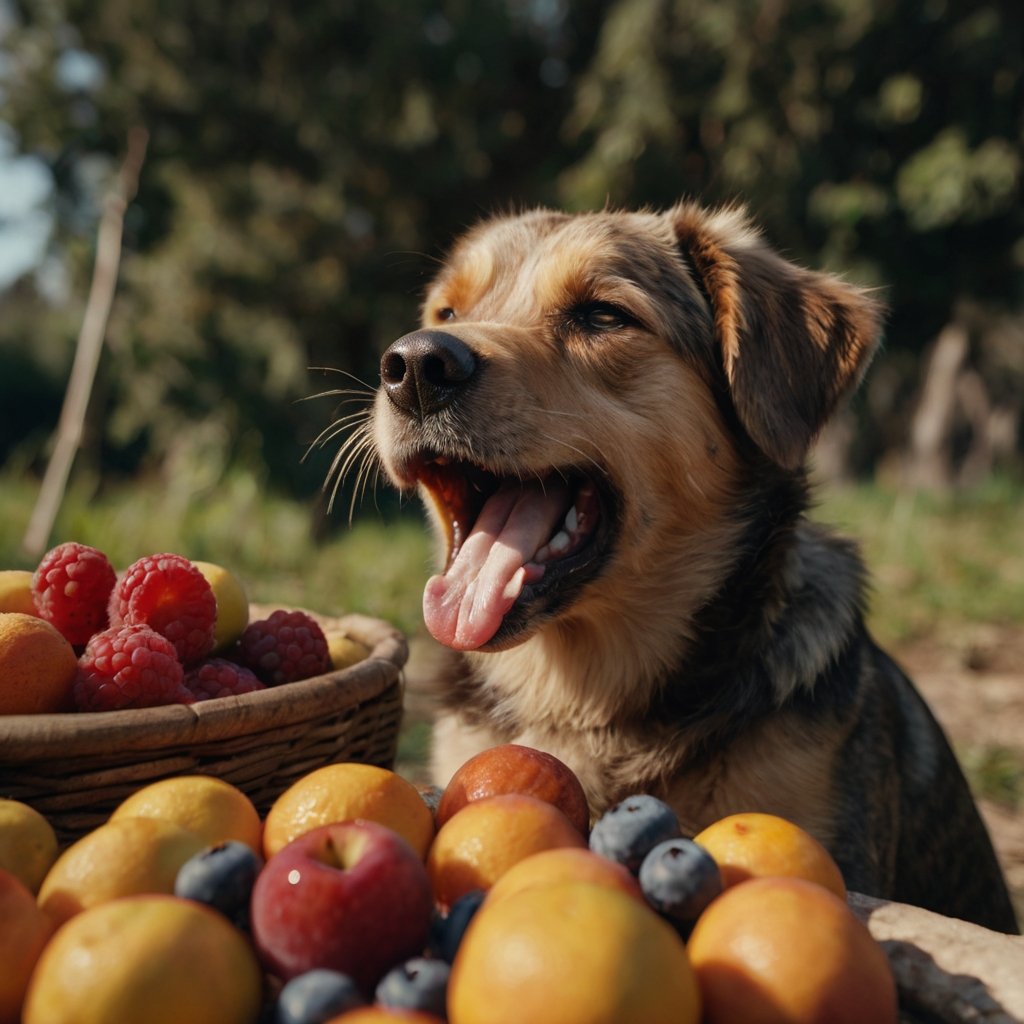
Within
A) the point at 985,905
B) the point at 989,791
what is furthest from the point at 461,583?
the point at 989,791

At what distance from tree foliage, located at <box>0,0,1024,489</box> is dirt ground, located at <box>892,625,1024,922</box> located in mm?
8168

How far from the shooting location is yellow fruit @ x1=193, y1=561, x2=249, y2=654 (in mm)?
3010

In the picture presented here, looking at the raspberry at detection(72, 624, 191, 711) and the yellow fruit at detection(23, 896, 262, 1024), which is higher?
the yellow fruit at detection(23, 896, 262, 1024)

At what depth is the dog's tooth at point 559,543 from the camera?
3068 mm

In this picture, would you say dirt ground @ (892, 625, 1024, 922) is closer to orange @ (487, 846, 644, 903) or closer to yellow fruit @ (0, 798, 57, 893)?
orange @ (487, 846, 644, 903)

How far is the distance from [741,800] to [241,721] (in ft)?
4.72

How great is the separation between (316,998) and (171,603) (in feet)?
5.03

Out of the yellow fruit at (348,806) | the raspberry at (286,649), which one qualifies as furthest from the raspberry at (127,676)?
the yellow fruit at (348,806)

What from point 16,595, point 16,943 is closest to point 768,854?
point 16,943

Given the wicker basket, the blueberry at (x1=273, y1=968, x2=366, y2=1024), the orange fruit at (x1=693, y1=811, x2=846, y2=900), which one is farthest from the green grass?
the blueberry at (x1=273, y1=968, x2=366, y2=1024)

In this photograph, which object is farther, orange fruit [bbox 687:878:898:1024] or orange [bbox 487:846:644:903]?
orange [bbox 487:846:644:903]

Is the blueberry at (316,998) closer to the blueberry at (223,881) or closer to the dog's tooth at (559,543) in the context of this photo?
the blueberry at (223,881)

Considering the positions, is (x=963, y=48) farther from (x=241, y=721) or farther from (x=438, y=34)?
(x=241, y=721)

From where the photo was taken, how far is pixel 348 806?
1.78 metres
